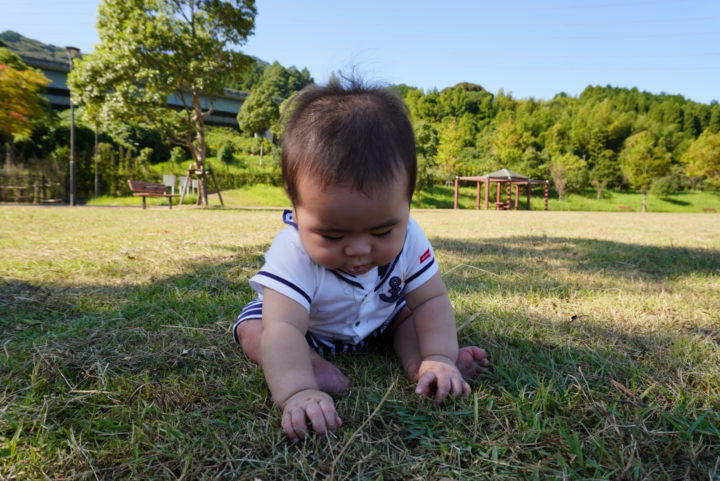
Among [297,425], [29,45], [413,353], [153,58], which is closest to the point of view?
[297,425]

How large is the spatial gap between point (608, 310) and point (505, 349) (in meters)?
0.86

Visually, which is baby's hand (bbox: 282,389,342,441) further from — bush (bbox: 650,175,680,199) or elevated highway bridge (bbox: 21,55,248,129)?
bush (bbox: 650,175,680,199)

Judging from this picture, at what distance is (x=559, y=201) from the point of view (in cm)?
2925

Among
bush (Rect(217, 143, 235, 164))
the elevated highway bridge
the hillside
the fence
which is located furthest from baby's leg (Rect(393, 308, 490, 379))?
the hillside

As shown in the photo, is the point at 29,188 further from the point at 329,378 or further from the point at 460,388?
the point at 460,388

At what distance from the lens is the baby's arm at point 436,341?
4.02 feet

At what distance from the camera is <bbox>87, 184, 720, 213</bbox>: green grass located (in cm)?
2094

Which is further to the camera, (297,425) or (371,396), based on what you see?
(371,396)

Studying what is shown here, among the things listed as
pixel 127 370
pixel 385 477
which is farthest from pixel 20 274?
pixel 385 477

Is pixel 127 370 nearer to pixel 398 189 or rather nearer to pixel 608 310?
pixel 398 189

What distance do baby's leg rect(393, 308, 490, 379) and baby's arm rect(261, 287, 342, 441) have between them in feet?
1.20

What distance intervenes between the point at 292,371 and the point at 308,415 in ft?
0.55

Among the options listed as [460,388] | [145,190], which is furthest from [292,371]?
[145,190]

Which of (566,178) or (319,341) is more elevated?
(566,178)
